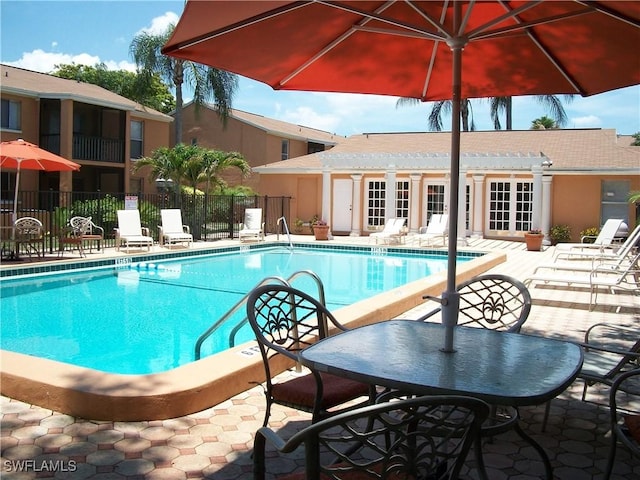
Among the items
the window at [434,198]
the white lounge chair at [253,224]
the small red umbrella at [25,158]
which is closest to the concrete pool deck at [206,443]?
the small red umbrella at [25,158]

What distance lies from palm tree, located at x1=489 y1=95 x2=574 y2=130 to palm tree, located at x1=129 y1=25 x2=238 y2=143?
16.6 metres

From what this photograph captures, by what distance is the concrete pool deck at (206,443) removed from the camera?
3172 millimetres

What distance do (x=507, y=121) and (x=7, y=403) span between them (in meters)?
37.4

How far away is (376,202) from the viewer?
24.3 m

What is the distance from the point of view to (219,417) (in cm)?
393

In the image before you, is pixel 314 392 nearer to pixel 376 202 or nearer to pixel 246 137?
pixel 376 202

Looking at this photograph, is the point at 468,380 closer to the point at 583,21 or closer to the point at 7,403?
the point at 583,21

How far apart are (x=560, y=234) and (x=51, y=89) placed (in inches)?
817

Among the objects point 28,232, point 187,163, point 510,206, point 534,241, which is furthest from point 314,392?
point 510,206

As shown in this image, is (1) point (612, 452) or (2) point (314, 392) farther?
(2) point (314, 392)

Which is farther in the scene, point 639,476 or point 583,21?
point 583,21

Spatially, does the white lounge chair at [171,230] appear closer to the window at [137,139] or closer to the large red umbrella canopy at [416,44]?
the window at [137,139]

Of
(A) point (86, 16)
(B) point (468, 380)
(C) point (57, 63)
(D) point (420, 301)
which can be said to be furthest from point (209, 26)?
(C) point (57, 63)

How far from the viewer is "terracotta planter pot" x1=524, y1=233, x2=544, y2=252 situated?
1856 centimetres
